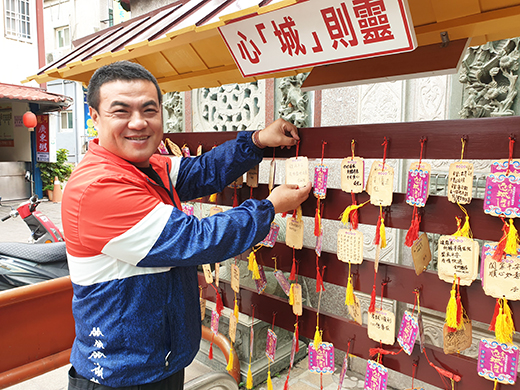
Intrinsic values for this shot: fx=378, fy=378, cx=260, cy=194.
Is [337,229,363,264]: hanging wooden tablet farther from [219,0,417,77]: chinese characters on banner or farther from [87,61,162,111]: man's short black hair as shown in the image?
[87,61,162,111]: man's short black hair

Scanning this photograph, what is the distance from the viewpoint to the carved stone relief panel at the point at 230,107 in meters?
3.65

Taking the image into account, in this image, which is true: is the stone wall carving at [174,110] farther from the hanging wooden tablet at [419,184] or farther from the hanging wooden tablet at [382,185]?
the hanging wooden tablet at [419,184]

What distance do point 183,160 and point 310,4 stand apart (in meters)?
1.11

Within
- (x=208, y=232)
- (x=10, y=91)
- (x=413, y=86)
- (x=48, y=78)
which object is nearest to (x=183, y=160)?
(x=208, y=232)

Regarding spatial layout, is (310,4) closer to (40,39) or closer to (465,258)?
(465,258)

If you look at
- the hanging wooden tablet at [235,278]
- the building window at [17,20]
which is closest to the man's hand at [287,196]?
the hanging wooden tablet at [235,278]

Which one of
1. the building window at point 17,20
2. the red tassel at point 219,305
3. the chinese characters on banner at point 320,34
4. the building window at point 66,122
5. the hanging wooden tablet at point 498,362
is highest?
the building window at point 17,20

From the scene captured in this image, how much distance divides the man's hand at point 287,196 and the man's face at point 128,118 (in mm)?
584

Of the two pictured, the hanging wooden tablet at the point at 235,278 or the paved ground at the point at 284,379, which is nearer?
the hanging wooden tablet at the point at 235,278

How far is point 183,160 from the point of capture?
2.13m

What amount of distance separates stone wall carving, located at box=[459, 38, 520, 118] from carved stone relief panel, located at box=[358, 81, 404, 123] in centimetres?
48

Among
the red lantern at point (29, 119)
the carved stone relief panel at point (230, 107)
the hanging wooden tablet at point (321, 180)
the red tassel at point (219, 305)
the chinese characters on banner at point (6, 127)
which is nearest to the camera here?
the hanging wooden tablet at point (321, 180)

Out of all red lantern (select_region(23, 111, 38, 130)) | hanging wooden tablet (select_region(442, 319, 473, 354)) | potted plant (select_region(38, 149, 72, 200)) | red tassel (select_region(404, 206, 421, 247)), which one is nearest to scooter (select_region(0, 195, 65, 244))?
red tassel (select_region(404, 206, 421, 247))

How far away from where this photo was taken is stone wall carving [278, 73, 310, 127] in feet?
11.0
